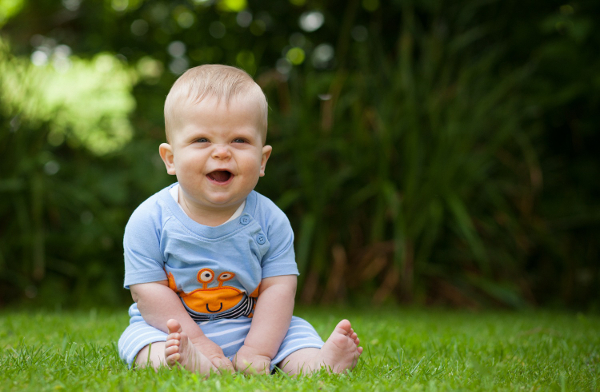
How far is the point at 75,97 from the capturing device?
542 centimetres

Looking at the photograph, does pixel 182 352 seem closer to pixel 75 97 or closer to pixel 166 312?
pixel 166 312

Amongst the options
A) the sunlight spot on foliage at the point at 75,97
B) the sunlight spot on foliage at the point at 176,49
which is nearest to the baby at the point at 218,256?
the sunlight spot on foliage at the point at 75,97

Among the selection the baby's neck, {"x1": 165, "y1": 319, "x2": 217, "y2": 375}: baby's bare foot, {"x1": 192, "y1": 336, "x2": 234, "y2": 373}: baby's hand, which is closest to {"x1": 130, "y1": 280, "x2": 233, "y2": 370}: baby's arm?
{"x1": 192, "y1": 336, "x2": 234, "y2": 373}: baby's hand

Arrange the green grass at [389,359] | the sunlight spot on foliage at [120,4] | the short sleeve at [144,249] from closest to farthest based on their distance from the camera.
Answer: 1. the green grass at [389,359]
2. the short sleeve at [144,249]
3. the sunlight spot on foliage at [120,4]

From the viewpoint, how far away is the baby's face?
5.84 ft

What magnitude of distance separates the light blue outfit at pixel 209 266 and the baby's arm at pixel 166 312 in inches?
1.1

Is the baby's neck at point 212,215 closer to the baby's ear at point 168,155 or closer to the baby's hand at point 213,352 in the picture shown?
the baby's ear at point 168,155

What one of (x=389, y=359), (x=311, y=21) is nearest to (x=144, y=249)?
(x=389, y=359)

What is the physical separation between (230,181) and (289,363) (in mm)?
593

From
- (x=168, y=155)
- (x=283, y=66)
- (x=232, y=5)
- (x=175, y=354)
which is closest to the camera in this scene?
(x=175, y=354)

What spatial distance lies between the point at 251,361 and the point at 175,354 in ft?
0.91

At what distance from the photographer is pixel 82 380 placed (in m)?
1.52

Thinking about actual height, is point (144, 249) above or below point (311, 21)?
below

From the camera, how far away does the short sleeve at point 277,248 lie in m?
1.93
